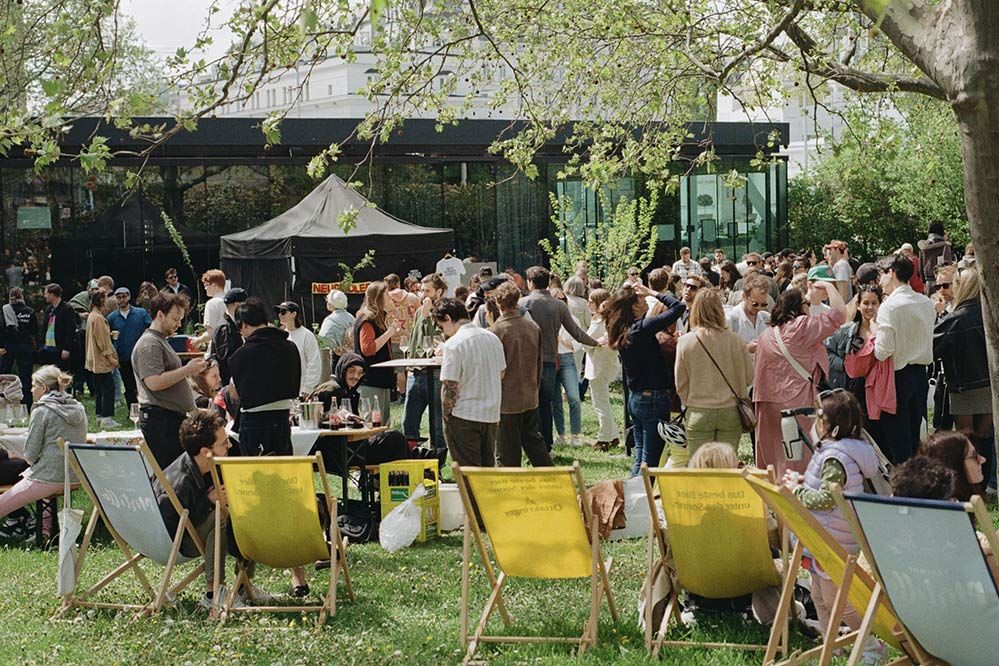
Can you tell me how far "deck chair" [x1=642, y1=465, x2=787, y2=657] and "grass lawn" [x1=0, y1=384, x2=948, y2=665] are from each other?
224 millimetres

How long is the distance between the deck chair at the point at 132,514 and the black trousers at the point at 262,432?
1.24 metres

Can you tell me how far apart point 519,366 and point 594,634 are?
388 centimetres

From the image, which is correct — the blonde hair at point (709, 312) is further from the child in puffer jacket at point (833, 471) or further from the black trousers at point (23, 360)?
the black trousers at point (23, 360)

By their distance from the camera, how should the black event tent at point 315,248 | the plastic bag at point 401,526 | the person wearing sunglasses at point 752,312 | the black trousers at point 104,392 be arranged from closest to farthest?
the plastic bag at point 401,526
the person wearing sunglasses at point 752,312
the black trousers at point 104,392
the black event tent at point 315,248

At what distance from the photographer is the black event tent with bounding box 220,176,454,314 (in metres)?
18.2

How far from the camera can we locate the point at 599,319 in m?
12.2

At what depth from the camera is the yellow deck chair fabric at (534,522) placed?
6.07 metres

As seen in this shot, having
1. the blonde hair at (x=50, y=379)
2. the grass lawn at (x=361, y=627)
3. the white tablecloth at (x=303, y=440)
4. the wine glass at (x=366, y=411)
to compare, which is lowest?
the grass lawn at (x=361, y=627)

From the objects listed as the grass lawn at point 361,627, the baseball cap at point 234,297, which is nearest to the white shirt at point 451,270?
the baseball cap at point 234,297

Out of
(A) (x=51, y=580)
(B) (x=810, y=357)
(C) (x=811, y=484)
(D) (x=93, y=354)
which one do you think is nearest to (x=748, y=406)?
(B) (x=810, y=357)

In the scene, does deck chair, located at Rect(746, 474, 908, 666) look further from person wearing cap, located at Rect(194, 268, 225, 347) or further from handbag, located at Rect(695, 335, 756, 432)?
person wearing cap, located at Rect(194, 268, 225, 347)

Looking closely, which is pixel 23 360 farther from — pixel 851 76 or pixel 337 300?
pixel 851 76

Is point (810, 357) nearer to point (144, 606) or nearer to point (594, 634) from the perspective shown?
point (594, 634)

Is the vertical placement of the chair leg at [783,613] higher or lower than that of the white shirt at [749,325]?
lower
